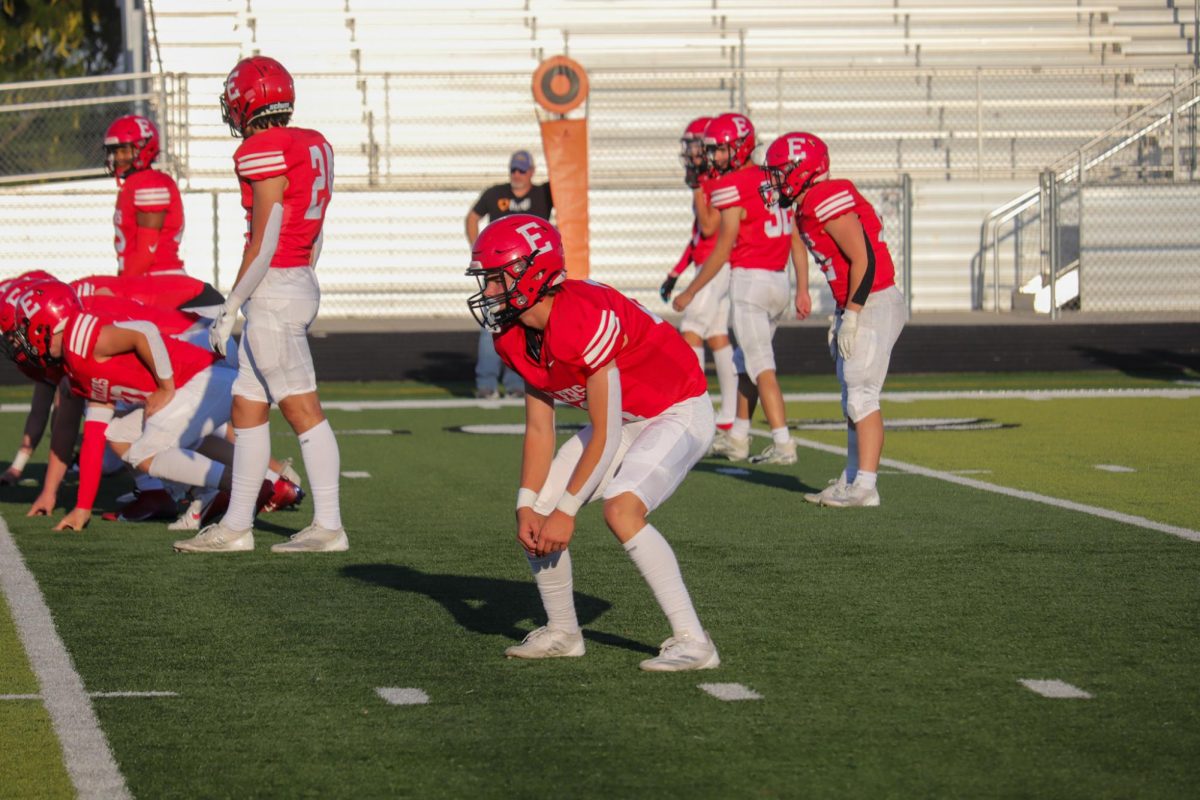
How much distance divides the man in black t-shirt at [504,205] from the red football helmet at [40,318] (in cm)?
693

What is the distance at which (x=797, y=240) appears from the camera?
375 inches

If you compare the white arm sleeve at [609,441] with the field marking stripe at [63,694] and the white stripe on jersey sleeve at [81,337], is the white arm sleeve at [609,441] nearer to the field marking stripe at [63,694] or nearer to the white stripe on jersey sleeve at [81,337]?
the field marking stripe at [63,694]

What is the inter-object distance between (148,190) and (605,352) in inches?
193

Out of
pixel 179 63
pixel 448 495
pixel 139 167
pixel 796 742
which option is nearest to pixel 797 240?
pixel 448 495

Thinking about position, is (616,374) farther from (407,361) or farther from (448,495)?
(407,361)

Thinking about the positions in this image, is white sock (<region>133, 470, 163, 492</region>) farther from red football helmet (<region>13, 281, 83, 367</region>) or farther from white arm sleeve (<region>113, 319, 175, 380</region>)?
red football helmet (<region>13, 281, 83, 367</region>)

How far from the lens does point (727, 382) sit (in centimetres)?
1051

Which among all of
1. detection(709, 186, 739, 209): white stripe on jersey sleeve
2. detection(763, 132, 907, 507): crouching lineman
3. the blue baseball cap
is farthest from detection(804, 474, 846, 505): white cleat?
the blue baseball cap

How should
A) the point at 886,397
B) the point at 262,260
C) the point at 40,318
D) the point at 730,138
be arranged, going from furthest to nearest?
the point at 886,397 → the point at 730,138 → the point at 40,318 → the point at 262,260

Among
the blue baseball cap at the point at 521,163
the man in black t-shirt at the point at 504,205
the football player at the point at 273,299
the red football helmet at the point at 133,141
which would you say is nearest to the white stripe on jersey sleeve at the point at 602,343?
the football player at the point at 273,299

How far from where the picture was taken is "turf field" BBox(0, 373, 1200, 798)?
3973mm

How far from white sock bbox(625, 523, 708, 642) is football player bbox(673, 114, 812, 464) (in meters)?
4.89

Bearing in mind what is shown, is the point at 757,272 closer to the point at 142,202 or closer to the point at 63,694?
the point at 142,202

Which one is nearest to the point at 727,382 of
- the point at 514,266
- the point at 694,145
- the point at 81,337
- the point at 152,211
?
the point at 694,145
